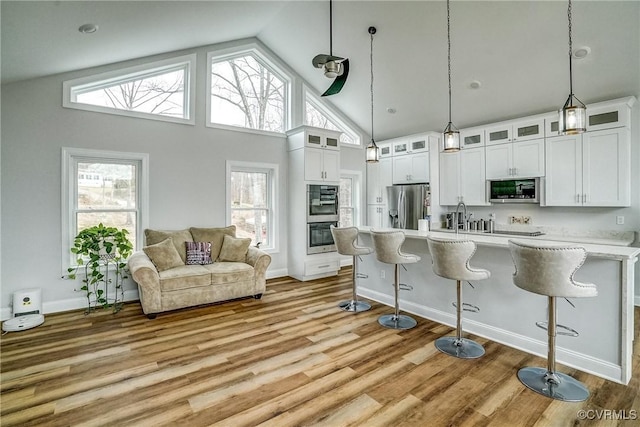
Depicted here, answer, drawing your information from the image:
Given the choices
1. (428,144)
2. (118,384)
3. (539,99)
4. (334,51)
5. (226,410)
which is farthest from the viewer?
(428,144)

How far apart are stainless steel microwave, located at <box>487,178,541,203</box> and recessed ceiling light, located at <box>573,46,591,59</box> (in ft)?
5.69

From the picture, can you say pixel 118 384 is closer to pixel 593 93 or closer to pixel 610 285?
pixel 610 285

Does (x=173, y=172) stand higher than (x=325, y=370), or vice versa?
(x=173, y=172)

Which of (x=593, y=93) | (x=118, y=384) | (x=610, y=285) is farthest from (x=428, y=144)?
(x=118, y=384)

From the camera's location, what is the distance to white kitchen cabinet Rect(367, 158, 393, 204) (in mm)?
6660

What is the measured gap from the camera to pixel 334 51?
5.29 m

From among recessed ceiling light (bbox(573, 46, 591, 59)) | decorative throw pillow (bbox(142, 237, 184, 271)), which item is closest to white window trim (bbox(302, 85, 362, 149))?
decorative throw pillow (bbox(142, 237, 184, 271))

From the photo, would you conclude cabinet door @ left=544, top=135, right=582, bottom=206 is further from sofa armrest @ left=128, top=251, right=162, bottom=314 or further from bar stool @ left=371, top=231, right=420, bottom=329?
sofa armrest @ left=128, top=251, right=162, bottom=314

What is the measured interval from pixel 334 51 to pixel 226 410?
5.27 metres

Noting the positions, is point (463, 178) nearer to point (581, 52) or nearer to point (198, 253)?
point (581, 52)

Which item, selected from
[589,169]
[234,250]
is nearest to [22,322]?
[234,250]

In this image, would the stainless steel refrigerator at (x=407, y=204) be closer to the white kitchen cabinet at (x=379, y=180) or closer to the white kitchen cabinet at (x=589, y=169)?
the white kitchen cabinet at (x=379, y=180)

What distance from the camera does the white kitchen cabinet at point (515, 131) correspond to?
188 inches

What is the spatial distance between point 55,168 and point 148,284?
1932mm
